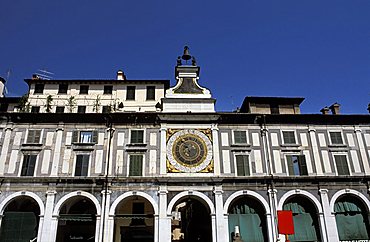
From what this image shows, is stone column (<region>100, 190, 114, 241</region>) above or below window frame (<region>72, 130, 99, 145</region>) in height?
below

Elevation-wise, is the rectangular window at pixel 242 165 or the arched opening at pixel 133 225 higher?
the rectangular window at pixel 242 165

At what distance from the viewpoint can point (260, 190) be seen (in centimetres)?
3020

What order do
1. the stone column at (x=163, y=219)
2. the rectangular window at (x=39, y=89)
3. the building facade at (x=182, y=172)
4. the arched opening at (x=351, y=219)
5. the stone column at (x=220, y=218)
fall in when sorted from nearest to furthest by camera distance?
1. the stone column at (x=163, y=219)
2. the stone column at (x=220, y=218)
3. the building facade at (x=182, y=172)
4. the arched opening at (x=351, y=219)
5. the rectangular window at (x=39, y=89)

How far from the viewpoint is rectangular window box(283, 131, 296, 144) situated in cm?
3259

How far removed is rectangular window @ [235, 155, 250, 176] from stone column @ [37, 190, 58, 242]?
671 inches

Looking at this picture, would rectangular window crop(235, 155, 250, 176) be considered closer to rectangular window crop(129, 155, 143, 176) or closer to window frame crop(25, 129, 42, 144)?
rectangular window crop(129, 155, 143, 176)

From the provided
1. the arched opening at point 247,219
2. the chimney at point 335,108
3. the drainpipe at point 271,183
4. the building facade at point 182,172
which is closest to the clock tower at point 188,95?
the building facade at point 182,172

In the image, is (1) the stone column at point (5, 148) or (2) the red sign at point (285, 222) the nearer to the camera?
(2) the red sign at point (285, 222)

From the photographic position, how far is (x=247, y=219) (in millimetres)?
30047

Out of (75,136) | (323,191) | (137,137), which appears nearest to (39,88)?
(75,136)

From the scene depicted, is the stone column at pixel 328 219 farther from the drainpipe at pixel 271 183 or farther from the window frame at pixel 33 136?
the window frame at pixel 33 136

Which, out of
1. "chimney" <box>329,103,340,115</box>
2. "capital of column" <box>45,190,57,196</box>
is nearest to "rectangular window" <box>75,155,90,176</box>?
"capital of column" <box>45,190,57,196</box>

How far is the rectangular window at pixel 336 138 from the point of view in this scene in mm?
32872

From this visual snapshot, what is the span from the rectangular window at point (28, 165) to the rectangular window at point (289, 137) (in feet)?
80.2
